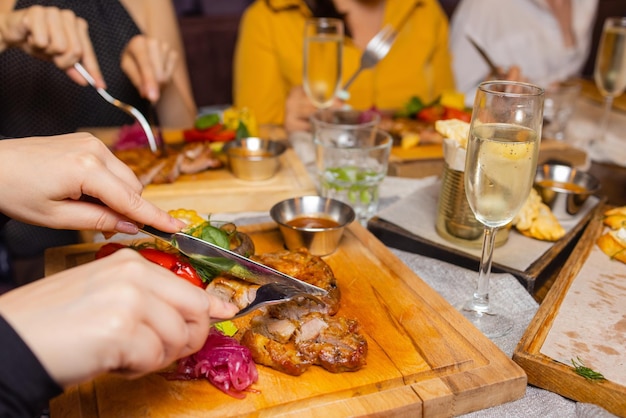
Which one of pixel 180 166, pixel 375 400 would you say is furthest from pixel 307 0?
pixel 375 400

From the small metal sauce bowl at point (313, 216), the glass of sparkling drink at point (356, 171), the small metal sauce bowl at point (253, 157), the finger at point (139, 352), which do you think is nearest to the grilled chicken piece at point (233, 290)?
the small metal sauce bowl at point (313, 216)

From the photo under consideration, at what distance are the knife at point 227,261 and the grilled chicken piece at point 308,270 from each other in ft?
0.15

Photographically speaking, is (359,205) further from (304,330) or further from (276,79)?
(276,79)

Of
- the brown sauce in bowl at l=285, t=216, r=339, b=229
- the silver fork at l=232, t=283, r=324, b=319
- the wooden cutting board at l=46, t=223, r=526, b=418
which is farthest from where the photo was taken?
the brown sauce in bowl at l=285, t=216, r=339, b=229

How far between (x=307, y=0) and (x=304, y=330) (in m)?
2.80

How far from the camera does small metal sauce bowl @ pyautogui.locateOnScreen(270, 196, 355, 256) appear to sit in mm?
1700

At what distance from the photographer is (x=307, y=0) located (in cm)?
356

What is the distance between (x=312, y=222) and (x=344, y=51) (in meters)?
2.19

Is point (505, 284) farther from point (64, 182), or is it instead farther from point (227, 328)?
point (64, 182)

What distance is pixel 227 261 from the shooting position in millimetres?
1394

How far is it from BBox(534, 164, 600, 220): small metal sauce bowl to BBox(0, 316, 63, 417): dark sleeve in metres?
1.71

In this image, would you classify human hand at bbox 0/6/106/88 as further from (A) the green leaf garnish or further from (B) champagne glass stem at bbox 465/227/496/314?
(B) champagne glass stem at bbox 465/227/496/314

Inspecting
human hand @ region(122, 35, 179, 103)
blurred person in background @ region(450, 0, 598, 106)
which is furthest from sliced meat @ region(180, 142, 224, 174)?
blurred person in background @ region(450, 0, 598, 106)

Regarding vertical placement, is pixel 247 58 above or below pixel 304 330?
above
